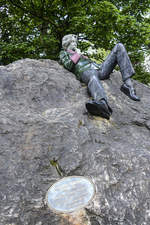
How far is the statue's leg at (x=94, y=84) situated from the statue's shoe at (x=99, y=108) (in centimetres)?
18

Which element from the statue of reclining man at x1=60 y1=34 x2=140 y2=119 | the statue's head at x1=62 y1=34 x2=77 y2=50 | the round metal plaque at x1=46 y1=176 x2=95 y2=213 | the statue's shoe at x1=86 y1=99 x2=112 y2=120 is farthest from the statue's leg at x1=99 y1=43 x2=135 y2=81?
the round metal plaque at x1=46 y1=176 x2=95 y2=213

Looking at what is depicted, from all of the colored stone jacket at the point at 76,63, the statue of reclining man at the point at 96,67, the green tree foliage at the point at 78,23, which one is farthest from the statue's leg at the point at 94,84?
the green tree foliage at the point at 78,23

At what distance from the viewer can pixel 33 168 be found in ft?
7.48

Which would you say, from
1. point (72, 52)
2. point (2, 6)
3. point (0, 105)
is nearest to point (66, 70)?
point (72, 52)

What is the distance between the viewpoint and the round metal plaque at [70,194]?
1898 millimetres

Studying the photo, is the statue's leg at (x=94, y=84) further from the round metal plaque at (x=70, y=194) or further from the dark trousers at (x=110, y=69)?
the round metal plaque at (x=70, y=194)

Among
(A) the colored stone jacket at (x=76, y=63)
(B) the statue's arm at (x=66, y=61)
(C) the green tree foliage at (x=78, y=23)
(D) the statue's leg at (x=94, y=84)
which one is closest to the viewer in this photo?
(D) the statue's leg at (x=94, y=84)

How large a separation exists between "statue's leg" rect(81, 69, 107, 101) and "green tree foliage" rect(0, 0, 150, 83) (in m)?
3.41

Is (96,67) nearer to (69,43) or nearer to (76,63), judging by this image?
(76,63)

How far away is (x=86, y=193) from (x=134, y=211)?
489mm

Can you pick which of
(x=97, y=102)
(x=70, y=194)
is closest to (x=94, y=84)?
(x=97, y=102)

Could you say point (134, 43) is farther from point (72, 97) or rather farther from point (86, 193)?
point (86, 193)

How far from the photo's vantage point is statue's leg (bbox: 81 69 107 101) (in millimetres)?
3407

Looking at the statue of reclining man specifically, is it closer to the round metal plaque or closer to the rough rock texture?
the rough rock texture
